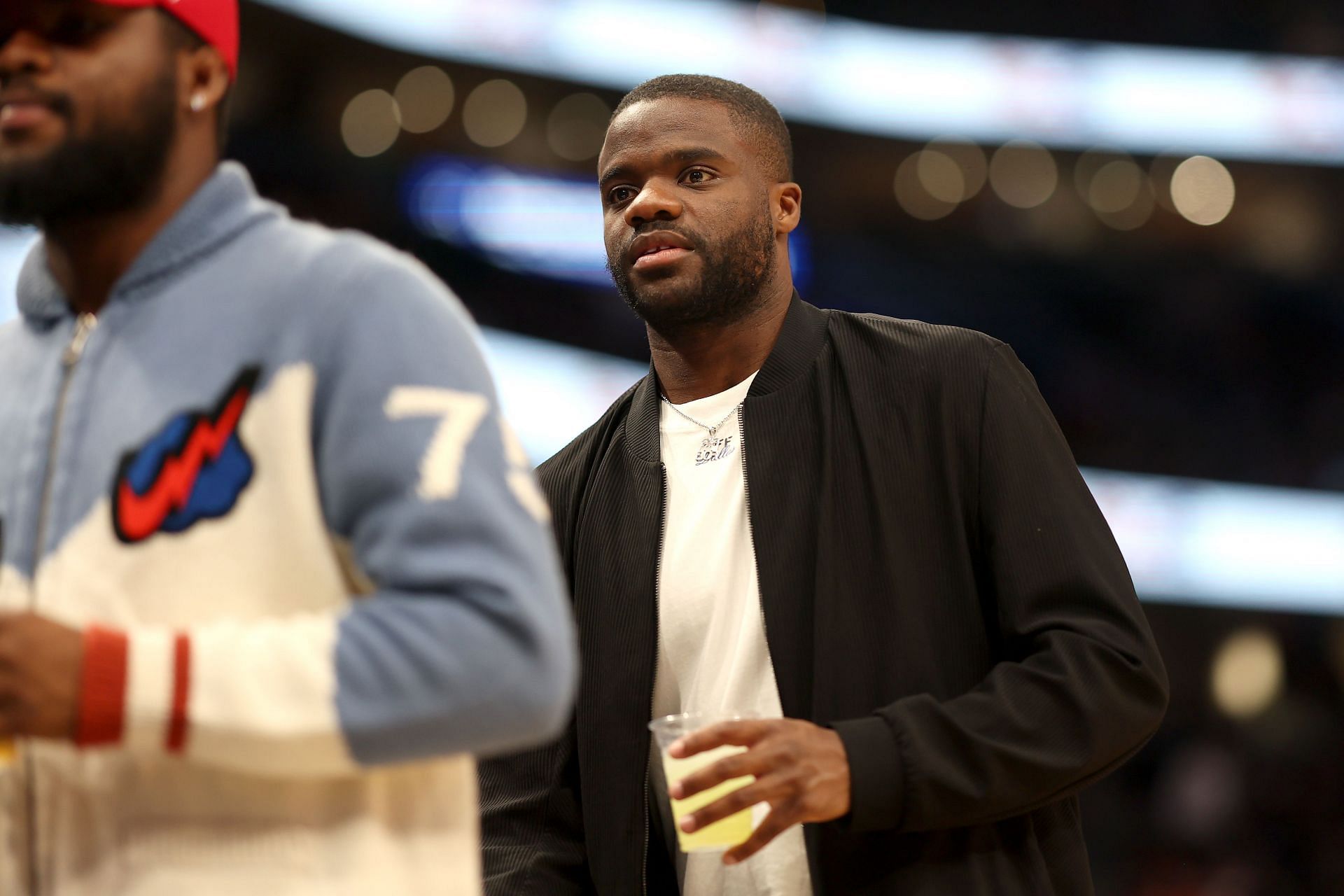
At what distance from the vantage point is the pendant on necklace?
277 centimetres

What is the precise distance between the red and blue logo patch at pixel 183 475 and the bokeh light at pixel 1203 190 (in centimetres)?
1731

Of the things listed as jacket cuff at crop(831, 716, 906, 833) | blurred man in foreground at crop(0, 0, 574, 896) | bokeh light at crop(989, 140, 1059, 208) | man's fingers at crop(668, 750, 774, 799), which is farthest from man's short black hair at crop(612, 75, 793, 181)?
bokeh light at crop(989, 140, 1059, 208)

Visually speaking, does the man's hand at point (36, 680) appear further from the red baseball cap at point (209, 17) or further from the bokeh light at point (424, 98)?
the bokeh light at point (424, 98)

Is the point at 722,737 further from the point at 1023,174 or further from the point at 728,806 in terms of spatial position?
the point at 1023,174

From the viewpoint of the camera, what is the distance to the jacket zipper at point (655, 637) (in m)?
2.53

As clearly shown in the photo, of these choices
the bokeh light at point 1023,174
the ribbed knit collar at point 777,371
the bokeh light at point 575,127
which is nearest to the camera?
the ribbed knit collar at point 777,371

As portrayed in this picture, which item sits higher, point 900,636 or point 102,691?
point 102,691

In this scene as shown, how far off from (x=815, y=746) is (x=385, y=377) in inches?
40.9

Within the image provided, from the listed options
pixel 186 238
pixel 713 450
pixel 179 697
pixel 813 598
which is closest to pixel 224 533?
pixel 179 697

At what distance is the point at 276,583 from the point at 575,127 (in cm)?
1541

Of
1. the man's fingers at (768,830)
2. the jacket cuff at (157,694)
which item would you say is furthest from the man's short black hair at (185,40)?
the man's fingers at (768,830)

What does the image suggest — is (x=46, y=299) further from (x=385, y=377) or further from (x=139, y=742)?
(x=139, y=742)

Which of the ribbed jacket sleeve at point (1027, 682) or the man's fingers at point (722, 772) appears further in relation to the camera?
the ribbed jacket sleeve at point (1027, 682)

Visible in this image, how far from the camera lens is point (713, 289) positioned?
2826 millimetres
